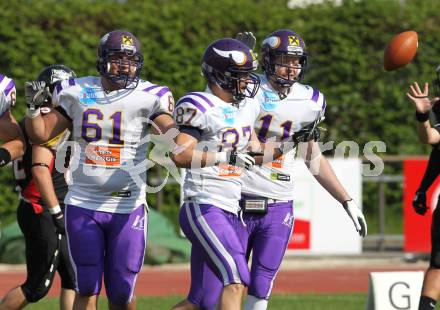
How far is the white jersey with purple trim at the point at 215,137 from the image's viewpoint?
225 inches

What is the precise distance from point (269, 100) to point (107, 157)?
1.12 meters

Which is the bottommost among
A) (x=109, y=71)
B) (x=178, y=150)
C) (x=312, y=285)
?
(x=312, y=285)

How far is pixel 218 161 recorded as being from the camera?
566cm

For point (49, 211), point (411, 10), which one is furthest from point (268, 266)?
point (411, 10)

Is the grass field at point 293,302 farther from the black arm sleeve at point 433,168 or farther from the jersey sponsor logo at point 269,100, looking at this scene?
the jersey sponsor logo at point 269,100

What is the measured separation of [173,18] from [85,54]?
133 centimetres

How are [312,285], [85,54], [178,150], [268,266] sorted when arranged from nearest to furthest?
[178,150]
[268,266]
[312,285]
[85,54]

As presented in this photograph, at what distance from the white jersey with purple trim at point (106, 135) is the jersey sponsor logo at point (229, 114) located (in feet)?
1.23

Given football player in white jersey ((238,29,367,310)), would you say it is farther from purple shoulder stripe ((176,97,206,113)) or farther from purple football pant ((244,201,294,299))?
purple shoulder stripe ((176,97,206,113))

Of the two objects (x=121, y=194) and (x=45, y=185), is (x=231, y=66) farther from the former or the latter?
(x=45, y=185)

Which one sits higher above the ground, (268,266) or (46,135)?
(46,135)

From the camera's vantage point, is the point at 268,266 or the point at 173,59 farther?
the point at 173,59

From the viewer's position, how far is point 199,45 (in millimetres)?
13258

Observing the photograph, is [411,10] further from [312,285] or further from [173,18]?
[312,285]
